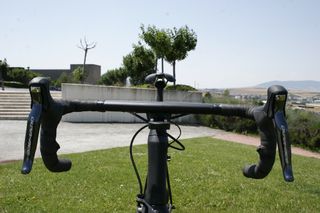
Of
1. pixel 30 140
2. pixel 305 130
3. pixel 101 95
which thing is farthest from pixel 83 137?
pixel 30 140

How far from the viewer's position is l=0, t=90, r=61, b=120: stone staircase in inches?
782

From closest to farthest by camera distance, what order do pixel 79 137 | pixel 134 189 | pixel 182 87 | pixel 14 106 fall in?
pixel 134 189 < pixel 79 137 < pixel 14 106 < pixel 182 87

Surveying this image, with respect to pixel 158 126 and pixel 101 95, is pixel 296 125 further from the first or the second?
pixel 158 126

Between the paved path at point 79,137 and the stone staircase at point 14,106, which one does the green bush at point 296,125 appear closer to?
the paved path at point 79,137

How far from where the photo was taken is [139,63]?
41.5 meters

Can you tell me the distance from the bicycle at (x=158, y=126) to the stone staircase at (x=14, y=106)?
1919 centimetres

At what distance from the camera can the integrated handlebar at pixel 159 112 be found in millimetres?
1101

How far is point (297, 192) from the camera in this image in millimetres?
6699

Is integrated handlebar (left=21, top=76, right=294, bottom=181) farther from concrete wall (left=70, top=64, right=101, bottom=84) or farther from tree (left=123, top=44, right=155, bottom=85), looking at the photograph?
concrete wall (left=70, top=64, right=101, bottom=84)

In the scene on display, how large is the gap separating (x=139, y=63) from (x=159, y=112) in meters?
40.5

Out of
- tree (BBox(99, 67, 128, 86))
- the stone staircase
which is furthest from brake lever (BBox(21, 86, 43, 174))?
tree (BBox(99, 67, 128, 86))

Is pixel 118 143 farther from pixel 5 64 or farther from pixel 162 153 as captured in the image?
pixel 5 64

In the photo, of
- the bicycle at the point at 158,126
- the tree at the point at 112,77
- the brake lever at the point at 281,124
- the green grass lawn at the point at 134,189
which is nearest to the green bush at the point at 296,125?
the green grass lawn at the point at 134,189

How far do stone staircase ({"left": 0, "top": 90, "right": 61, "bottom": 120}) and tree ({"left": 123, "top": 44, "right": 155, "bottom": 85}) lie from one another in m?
11.9
